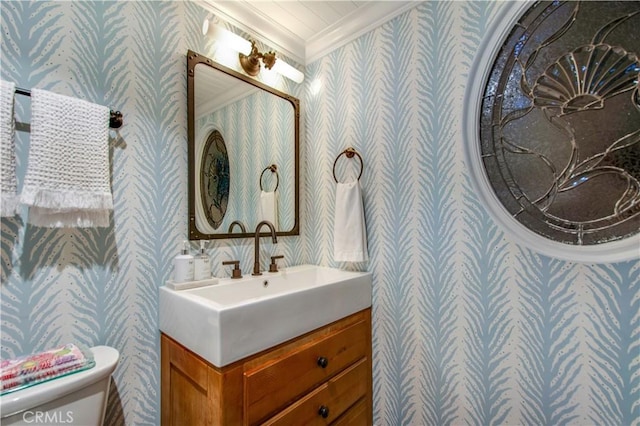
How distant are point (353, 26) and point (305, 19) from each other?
27cm

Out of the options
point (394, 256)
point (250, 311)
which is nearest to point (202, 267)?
point (250, 311)

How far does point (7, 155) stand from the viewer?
873 mm

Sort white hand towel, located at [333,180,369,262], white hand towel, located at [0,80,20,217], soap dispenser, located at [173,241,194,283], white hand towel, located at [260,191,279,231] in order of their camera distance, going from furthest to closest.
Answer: white hand towel, located at [260,191,279,231] < white hand towel, located at [333,180,369,262] < soap dispenser, located at [173,241,194,283] < white hand towel, located at [0,80,20,217]

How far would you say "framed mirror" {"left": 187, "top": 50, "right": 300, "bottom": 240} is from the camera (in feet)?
4.45

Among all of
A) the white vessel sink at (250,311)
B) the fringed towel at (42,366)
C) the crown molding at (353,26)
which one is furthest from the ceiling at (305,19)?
the fringed towel at (42,366)

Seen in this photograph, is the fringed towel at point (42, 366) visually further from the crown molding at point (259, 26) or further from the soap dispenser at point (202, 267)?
the crown molding at point (259, 26)

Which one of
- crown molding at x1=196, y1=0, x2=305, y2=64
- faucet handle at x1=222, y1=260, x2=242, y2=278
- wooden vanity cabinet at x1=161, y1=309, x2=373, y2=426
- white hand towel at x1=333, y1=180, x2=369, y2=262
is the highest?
crown molding at x1=196, y1=0, x2=305, y2=64

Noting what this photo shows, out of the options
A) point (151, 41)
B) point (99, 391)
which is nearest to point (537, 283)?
point (99, 391)

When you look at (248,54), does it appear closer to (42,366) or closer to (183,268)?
(183,268)

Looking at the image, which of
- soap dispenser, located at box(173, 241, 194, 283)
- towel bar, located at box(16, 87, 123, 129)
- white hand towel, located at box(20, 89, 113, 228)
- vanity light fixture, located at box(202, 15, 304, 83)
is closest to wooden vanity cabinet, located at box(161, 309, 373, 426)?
soap dispenser, located at box(173, 241, 194, 283)

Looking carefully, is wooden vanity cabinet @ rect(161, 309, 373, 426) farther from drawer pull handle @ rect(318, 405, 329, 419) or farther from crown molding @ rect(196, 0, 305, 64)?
crown molding @ rect(196, 0, 305, 64)

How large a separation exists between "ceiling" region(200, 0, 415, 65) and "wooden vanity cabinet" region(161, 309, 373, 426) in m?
1.53

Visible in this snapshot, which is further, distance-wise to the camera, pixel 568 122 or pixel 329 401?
pixel 329 401

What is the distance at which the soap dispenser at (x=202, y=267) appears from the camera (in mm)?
1252
